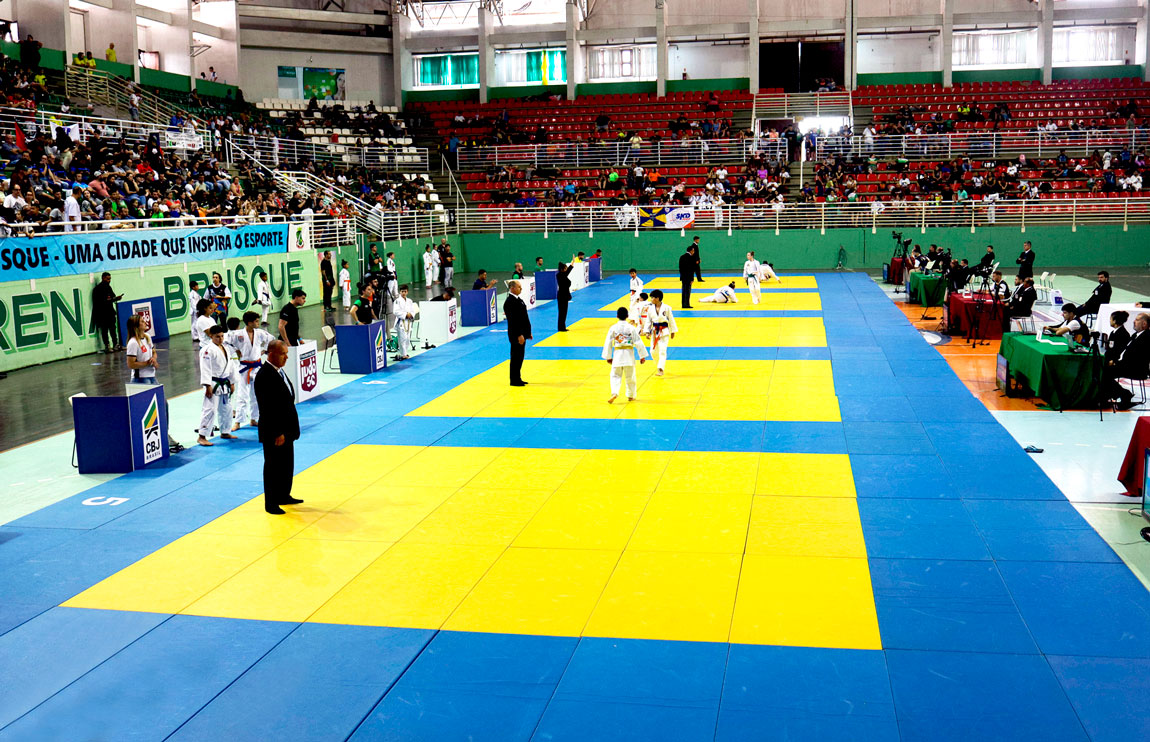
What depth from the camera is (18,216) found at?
2238 cm

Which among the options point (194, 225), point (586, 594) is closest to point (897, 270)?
point (194, 225)

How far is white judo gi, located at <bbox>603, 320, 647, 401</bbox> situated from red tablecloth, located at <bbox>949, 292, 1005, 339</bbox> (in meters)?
10.3

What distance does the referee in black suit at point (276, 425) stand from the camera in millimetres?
10523

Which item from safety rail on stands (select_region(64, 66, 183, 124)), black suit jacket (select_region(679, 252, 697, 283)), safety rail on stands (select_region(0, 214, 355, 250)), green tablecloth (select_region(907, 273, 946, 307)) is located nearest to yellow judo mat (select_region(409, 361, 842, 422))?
black suit jacket (select_region(679, 252, 697, 283))

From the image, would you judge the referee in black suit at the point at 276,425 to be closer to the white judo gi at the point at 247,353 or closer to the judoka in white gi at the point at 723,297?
the white judo gi at the point at 247,353

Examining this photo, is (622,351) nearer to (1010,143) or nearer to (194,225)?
(194,225)

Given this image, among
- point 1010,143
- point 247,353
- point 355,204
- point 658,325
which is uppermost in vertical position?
point 1010,143

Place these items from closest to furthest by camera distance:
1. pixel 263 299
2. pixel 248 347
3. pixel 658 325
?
pixel 248 347 < pixel 658 325 < pixel 263 299

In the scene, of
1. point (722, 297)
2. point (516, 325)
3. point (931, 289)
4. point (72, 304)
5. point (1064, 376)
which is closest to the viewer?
point (1064, 376)

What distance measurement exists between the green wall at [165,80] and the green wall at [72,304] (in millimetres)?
21856

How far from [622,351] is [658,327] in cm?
203

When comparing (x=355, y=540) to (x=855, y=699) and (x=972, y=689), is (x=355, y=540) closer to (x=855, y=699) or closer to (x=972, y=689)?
(x=855, y=699)

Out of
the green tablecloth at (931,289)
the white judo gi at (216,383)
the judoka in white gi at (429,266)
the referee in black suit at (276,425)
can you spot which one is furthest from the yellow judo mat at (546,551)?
the judoka in white gi at (429,266)

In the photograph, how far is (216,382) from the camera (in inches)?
547
